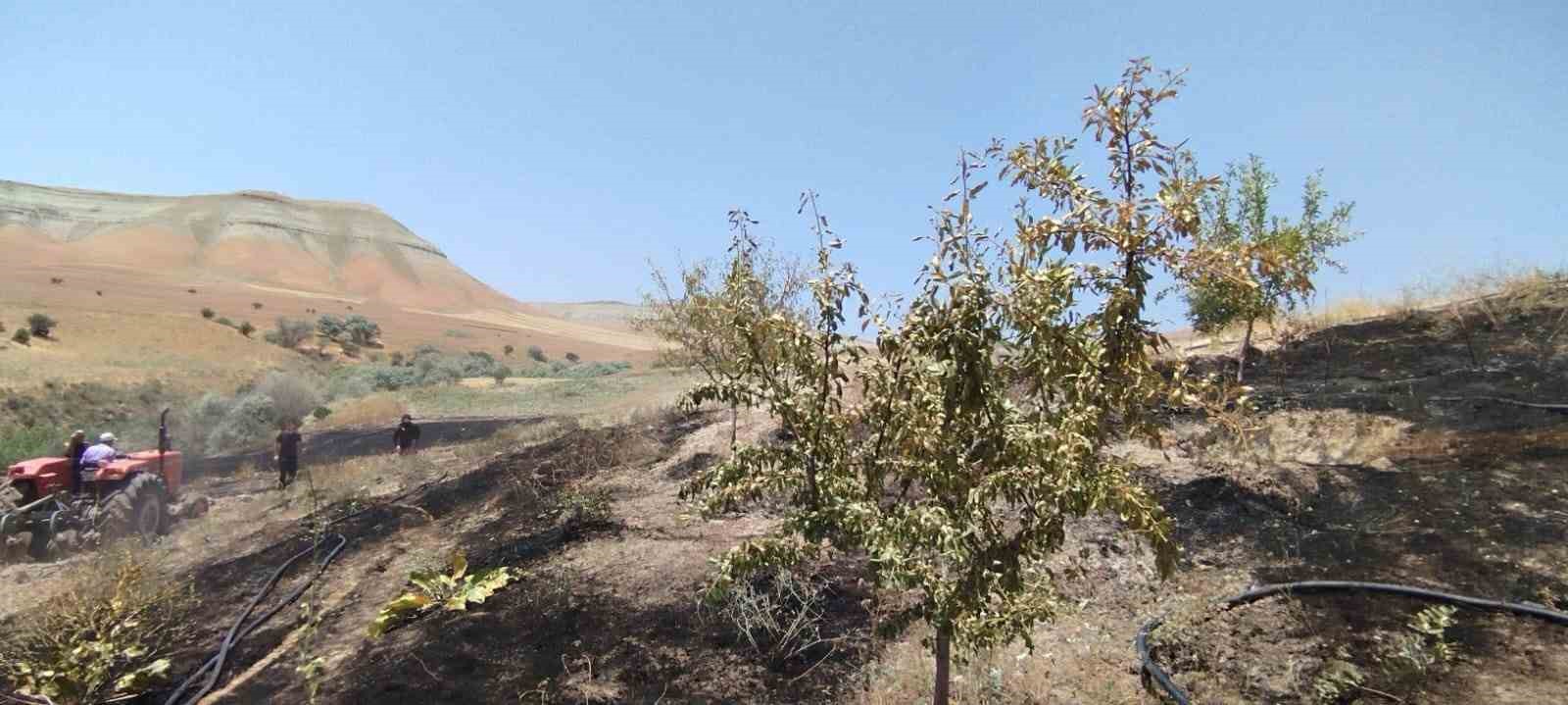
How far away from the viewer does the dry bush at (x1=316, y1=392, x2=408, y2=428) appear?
A: 28.2m

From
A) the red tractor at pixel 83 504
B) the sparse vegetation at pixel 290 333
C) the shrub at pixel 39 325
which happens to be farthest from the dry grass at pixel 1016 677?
the sparse vegetation at pixel 290 333

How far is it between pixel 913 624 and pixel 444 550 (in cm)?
573

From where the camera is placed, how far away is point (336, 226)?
141250mm

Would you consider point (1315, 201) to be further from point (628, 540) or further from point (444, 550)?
point (444, 550)

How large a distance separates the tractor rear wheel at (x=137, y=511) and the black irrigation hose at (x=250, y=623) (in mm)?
3084

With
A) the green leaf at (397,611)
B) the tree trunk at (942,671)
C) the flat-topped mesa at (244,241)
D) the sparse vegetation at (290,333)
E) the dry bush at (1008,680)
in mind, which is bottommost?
the green leaf at (397,611)

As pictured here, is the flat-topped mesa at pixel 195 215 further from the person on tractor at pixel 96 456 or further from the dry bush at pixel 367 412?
the person on tractor at pixel 96 456

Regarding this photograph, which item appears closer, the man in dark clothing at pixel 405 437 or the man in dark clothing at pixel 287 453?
the man in dark clothing at pixel 287 453

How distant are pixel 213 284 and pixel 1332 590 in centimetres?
9953

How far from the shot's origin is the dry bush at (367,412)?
2817 centimetres

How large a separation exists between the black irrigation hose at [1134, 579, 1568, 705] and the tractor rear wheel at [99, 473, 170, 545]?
41.2 feet

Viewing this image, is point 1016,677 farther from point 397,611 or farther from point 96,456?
point 96,456

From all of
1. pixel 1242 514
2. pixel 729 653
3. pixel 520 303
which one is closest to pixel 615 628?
pixel 729 653

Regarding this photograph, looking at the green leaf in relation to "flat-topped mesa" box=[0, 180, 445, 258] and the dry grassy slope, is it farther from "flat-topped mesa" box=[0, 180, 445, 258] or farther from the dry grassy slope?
"flat-topped mesa" box=[0, 180, 445, 258]
